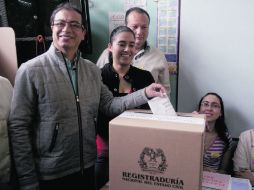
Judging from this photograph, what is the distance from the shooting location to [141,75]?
154 cm

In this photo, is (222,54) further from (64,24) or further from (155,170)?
(155,170)

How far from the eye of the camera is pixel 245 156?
2.06 metres

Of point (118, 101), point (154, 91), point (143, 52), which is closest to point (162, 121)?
point (154, 91)

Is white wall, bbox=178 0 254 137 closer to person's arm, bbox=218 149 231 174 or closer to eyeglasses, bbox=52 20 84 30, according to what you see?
person's arm, bbox=218 149 231 174

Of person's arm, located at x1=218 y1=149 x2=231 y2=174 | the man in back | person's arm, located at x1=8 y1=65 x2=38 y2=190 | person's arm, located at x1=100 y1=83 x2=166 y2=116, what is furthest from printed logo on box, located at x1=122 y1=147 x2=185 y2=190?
person's arm, located at x1=218 y1=149 x2=231 y2=174

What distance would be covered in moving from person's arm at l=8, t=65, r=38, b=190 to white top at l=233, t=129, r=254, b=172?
61.3 inches

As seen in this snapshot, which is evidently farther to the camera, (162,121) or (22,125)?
(22,125)

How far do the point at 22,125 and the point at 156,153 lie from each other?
545mm

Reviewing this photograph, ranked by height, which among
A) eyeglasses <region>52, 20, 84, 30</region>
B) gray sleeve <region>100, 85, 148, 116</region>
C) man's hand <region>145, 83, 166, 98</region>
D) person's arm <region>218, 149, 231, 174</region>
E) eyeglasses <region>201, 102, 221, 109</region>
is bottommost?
person's arm <region>218, 149, 231, 174</region>

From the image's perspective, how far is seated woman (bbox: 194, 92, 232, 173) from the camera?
6.99 feet

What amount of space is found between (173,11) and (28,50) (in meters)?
1.18

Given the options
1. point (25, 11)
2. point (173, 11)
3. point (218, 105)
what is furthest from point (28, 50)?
point (218, 105)

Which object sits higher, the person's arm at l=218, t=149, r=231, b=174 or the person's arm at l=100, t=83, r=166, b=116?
the person's arm at l=100, t=83, r=166, b=116

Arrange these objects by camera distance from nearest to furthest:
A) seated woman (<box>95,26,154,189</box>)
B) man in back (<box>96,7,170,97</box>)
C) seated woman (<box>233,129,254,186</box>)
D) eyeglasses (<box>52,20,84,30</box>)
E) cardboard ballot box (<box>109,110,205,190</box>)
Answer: cardboard ballot box (<box>109,110,205,190</box>)
eyeglasses (<box>52,20,84,30</box>)
seated woman (<box>95,26,154,189</box>)
man in back (<box>96,7,170,97</box>)
seated woman (<box>233,129,254,186</box>)
